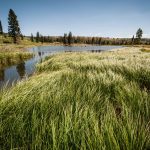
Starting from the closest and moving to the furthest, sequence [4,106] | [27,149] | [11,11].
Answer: [27,149] < [4,106] < [11,11]

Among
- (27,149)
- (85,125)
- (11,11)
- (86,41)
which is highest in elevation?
(11,11)

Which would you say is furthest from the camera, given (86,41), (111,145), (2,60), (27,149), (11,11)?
(86,41)

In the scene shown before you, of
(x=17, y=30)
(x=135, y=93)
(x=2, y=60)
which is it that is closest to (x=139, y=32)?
(x=17, y=30)

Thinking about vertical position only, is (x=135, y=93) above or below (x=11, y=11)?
below

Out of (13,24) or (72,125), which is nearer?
(72,125)

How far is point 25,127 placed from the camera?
1851 mm

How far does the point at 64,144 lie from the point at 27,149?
1.22ft

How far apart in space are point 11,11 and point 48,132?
60.1 metres

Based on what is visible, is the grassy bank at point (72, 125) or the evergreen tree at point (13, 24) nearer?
the grassy bank at point (72, 125)

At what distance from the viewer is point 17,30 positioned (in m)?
53.9

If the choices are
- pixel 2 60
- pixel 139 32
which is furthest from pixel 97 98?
pixel 139 32

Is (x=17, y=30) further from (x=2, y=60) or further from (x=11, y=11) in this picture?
(x=2, y=60)

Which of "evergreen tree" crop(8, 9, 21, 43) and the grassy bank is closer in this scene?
the grassy bank

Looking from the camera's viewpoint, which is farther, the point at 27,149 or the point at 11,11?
the point at 11,11
